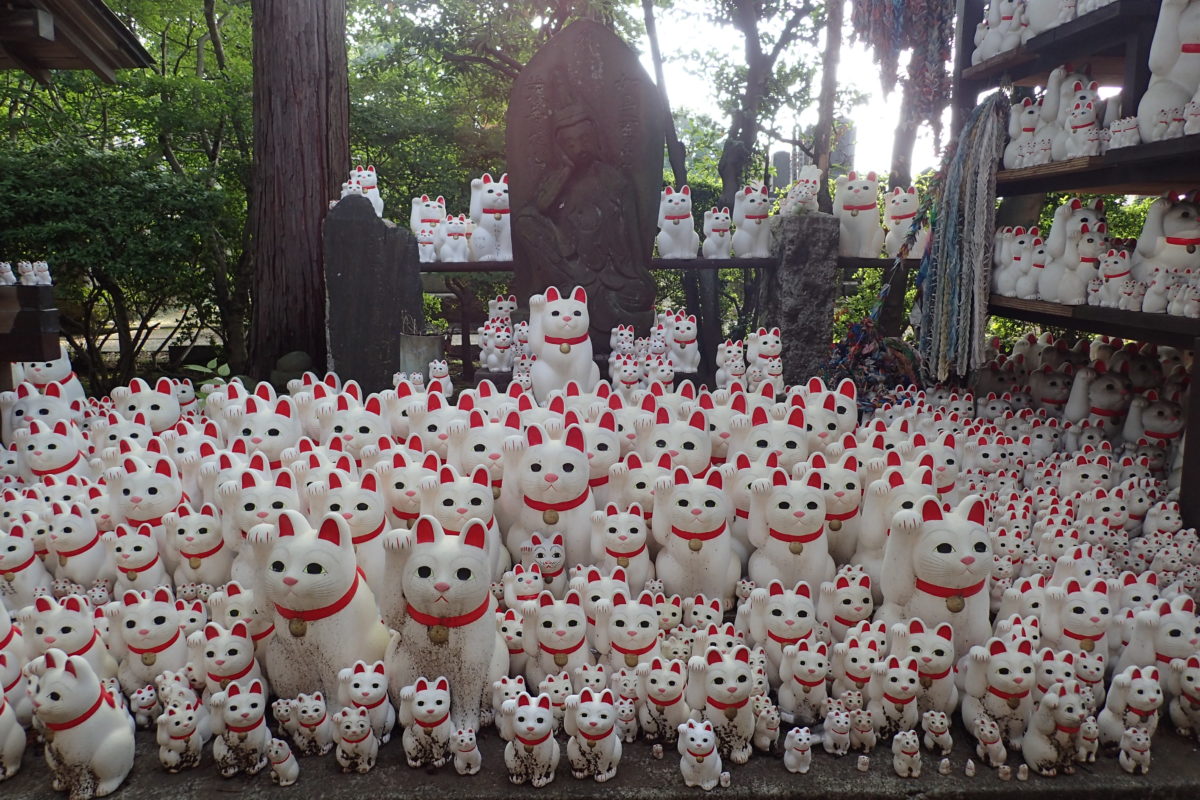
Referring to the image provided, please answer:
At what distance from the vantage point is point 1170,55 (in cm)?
404

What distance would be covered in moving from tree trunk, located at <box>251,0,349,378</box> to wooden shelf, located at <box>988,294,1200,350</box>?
534 cm

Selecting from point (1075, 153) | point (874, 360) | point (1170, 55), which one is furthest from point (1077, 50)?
point (874, 360)

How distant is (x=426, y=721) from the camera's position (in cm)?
238

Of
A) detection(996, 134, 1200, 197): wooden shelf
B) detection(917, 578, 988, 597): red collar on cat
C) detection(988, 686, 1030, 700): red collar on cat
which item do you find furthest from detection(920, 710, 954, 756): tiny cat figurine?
detection(996, 134, 1200, 197): wooden shelf

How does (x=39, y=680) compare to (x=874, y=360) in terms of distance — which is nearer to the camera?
(x=39, y=680)

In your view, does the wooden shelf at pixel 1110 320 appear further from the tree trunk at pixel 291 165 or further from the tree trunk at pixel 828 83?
the tree trunk at pixel 291 165

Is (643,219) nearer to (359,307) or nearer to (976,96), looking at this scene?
(359,307)

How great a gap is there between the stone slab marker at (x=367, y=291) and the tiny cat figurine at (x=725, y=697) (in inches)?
165

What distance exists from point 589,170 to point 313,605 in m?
4.80

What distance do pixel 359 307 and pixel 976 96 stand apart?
16.6ft

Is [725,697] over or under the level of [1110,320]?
under

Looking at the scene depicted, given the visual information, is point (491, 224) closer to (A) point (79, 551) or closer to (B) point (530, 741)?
(A) point (79, 551)

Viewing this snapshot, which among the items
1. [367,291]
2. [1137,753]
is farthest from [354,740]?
[367,291]

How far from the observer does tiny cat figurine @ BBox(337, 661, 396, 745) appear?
94.8 inches
